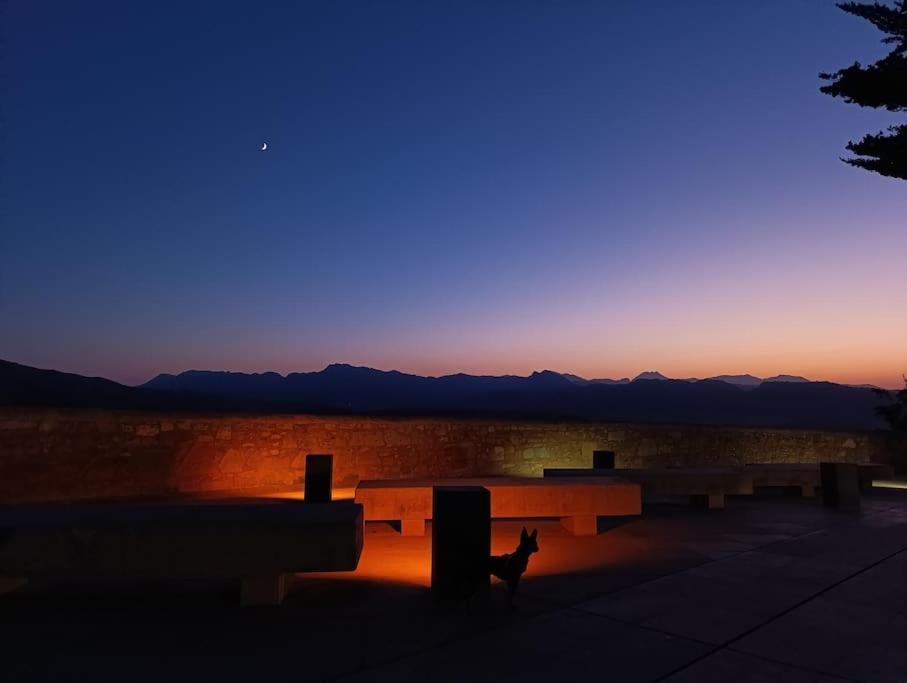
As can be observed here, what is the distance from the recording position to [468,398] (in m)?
123

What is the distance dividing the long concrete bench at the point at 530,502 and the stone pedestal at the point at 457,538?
1.86 meters

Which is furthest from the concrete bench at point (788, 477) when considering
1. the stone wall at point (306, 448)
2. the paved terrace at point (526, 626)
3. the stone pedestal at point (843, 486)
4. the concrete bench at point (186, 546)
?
the concrete bench at point (186, 546)

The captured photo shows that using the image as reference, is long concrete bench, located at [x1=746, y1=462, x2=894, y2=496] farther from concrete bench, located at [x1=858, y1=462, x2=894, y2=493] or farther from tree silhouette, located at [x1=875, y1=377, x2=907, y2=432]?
tree silhouette, located at [x1=875, y1=377, x2=907, y2=432]

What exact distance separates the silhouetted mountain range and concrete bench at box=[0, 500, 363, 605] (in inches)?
227

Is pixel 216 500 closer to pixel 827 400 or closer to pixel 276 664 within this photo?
pixel 276 664

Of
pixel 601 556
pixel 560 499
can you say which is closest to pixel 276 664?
pixel 601 556

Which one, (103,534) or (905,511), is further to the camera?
(905,511)

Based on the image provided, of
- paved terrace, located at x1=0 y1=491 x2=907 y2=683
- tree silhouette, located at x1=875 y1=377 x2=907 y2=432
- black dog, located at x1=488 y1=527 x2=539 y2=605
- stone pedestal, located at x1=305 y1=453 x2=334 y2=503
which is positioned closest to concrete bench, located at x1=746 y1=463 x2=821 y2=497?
paved terrace, located at x1=0 y1=491 x2=907 y2=683

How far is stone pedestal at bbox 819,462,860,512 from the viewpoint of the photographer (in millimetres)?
7105

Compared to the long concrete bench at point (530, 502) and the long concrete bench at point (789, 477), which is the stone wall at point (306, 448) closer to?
the long concrete bench at point (789, 477)

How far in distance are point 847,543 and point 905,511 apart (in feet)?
8.90

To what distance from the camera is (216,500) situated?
24.9 ft

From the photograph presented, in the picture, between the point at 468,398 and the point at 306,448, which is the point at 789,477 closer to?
the point at 306,448

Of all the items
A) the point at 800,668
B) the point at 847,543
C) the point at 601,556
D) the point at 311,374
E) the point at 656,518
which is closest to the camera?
the point at 800,668
